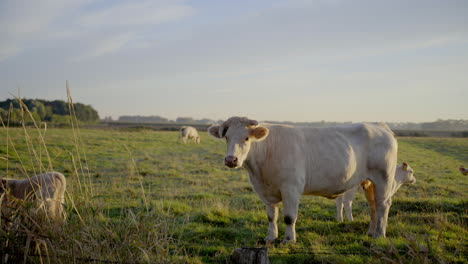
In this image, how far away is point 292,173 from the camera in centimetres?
589

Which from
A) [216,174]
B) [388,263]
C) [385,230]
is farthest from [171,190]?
[388,263]

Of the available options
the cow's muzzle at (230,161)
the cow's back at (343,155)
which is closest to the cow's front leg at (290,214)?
the cow's back at (343,155)

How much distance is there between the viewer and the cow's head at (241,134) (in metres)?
5.63

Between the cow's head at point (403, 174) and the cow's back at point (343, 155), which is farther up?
the cow's back at point (343, 155)

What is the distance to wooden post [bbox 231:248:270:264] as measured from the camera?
2.99 meters

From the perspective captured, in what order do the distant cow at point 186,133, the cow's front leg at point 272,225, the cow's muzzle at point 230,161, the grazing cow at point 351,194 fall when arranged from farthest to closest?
the distant cow at point 186,133 < the grazing cow at point 351,194 < the cow's front leg at point 272,225 < the cow's muzzle at point 230,161

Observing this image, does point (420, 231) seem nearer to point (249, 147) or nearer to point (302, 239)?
point (302, 239)

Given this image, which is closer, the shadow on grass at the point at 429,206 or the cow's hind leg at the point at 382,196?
the cow's hind leg at the point at 382,196

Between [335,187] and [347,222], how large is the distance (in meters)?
1.32

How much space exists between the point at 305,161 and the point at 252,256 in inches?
134

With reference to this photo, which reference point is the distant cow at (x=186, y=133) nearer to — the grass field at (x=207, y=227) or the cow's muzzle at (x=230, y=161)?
the grass field at (x=207, y=227)

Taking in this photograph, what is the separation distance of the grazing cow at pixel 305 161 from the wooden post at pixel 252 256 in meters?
2.46

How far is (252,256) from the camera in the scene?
118 inches

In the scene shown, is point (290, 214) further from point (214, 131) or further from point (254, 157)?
point (214, 131)
